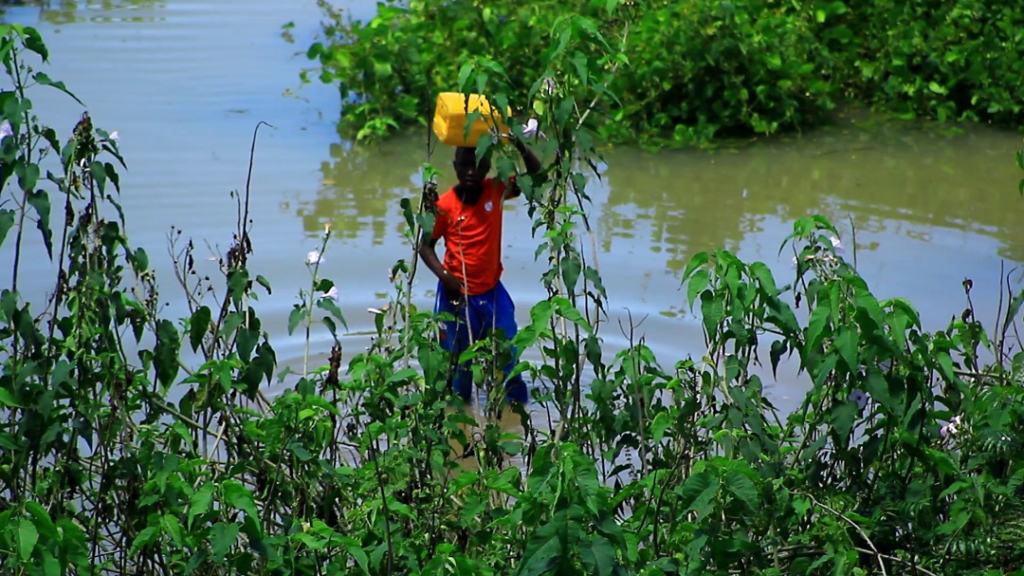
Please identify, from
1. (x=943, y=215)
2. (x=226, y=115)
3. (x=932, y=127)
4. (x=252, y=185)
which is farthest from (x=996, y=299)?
(x=226, y=115)

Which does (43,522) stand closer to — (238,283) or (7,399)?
(7,399)

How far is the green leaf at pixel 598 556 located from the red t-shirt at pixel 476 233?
2.48 meters

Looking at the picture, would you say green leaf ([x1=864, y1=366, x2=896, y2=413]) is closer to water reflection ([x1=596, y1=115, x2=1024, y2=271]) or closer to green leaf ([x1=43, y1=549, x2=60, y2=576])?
green leaf ([x1=43, y1=549, x2=60, y2=576])

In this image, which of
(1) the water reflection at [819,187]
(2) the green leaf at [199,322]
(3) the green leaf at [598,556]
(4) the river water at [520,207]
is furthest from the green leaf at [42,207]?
(1) the water reflection at [819,187]

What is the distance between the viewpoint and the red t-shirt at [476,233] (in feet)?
16.7

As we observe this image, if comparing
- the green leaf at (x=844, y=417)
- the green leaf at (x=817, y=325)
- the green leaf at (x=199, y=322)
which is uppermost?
the green leaf at (x=817, y=325)

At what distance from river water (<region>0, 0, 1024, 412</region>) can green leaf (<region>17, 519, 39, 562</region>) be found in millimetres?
3297

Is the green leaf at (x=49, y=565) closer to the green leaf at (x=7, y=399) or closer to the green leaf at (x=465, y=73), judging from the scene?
the green leaf at (x=7, y=399)

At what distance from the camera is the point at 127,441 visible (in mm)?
3361

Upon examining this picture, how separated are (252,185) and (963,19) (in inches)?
195

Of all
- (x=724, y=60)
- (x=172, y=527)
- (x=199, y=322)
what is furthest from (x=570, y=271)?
(x=724, y=60)

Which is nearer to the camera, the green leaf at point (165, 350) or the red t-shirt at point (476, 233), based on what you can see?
the green leaf at point (165, 350)

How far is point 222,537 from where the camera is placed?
2816 millimetres

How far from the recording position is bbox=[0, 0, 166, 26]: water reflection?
1200 cm
